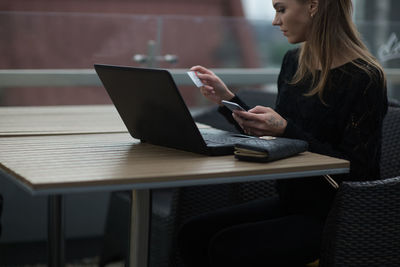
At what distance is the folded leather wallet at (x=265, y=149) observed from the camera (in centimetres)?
150

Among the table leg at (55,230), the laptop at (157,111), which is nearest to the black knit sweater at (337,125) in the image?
the laptop at (157,111)

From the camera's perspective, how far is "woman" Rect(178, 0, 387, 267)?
1.73m

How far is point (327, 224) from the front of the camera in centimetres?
165

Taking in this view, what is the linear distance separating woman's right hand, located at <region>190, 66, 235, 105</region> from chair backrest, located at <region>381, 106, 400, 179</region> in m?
0.61

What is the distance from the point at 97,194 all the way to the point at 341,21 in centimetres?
187

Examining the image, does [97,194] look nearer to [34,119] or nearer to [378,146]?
[34,119]

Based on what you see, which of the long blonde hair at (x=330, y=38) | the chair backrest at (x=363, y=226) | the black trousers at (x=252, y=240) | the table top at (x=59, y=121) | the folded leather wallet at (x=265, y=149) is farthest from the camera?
the table top at (x=59, y=121)

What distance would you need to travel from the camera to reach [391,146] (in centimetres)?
219

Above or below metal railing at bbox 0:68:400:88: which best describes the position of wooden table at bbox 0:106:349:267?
above

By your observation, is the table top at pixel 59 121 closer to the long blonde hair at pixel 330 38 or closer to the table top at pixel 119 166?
the table top at pixel 119 166

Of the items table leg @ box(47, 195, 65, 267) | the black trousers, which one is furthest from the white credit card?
table leg @ box(47, 195, 65, 267)

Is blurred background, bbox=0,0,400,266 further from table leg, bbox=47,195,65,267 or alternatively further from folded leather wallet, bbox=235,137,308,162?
folded leather wallet, bbox=235,137,308,162

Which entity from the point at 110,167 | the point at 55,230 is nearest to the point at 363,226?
the point at 110,167

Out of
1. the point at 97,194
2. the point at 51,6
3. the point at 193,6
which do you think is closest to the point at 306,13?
the point at 97,194
